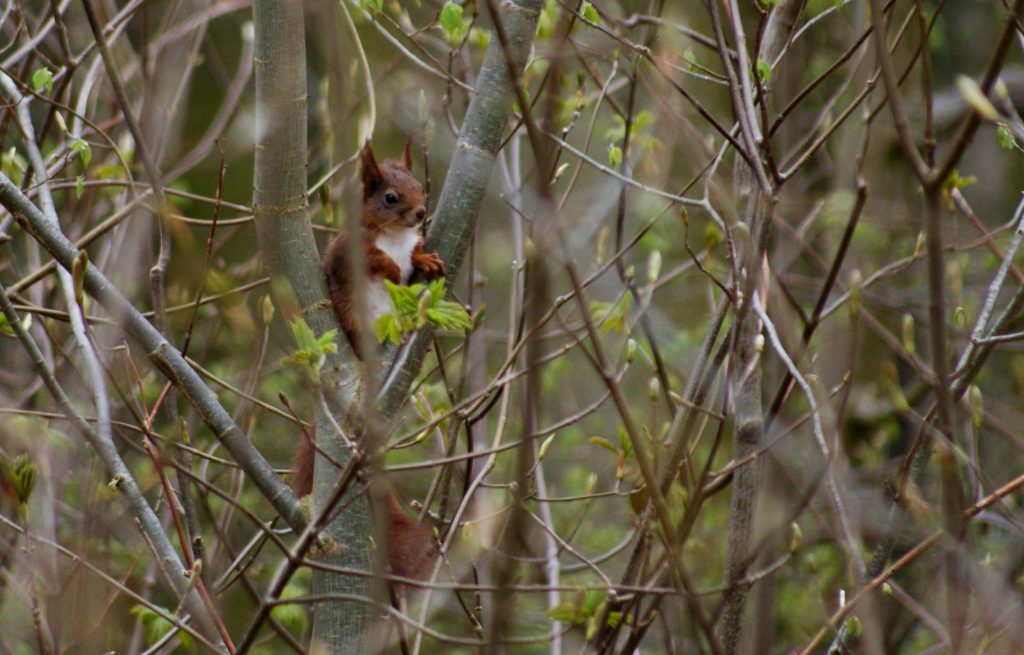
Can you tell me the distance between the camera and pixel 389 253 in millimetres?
3426

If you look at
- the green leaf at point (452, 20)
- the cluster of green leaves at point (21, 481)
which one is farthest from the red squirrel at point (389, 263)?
the cluster of green leaves at point (21, 481)

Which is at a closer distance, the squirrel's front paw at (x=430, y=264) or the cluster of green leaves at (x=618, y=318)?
the squirrel's front paw at (x=430, y=264)

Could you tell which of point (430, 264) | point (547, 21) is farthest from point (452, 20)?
point (430, 264)

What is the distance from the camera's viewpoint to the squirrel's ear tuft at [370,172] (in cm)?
317

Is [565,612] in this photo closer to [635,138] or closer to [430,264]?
[430,264]

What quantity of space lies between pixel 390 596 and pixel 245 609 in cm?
404

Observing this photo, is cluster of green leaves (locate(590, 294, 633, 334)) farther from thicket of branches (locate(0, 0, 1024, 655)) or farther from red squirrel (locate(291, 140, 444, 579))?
red squirrel (locate(291, 140, 444, 579))

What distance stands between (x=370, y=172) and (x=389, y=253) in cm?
28

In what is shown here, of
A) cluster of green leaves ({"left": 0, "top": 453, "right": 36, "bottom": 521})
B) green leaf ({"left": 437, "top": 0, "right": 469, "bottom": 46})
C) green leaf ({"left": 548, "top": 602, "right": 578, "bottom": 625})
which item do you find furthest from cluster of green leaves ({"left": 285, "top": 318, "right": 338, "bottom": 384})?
green leaf ({"left": 437, "top": 0, "right": 469, "bottom": 46})

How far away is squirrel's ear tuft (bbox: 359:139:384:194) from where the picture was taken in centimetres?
317

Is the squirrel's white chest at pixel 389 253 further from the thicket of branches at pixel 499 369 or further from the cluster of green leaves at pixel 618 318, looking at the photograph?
the cluster of green leaves at pixel 618 318

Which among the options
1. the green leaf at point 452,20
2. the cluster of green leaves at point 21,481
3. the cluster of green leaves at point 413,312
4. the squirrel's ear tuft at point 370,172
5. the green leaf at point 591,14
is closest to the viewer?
the cluster of green leaves at point 21,481

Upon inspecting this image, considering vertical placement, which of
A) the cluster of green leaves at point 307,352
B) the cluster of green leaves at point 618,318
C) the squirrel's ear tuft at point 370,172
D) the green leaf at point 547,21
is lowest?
the cluster of green leaves at point 618,318

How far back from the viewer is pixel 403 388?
2.13 metres
